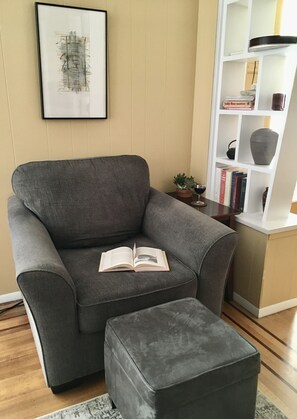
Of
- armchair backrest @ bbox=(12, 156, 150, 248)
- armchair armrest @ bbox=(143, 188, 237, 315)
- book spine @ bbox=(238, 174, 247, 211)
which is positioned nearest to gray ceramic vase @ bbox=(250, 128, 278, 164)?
book spine @ bbox=(238, 174, 247, 211)

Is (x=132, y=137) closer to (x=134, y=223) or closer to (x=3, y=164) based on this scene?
(x=134, y=223)

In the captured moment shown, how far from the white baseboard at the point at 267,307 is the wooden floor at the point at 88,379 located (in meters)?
0.03

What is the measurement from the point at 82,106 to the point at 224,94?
0.95 m

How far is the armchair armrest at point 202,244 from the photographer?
1.69m

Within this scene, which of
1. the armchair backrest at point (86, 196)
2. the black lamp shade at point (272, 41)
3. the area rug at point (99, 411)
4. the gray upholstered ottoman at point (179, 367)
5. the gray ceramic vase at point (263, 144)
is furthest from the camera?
the gray ceramic vase at point (263, 144)

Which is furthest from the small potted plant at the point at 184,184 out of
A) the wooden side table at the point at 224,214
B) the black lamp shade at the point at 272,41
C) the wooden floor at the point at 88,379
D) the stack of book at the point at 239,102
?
the black lamp shade at the point at 272,41

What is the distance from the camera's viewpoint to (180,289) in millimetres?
1655

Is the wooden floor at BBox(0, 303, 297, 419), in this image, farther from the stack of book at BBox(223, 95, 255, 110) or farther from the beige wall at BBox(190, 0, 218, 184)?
the stack of book at BBox(223, 95, 255, 110)

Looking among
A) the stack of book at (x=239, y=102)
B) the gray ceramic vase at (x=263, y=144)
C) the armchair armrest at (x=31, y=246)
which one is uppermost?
the stack of book at (x=239, y=102)

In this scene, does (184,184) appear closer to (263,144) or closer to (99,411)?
(263,144)

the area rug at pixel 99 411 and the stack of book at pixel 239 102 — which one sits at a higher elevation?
the stack of book at pixel 239 102

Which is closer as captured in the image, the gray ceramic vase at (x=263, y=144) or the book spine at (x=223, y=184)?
Answer: the gray ceramic vase at (x=263, y=144)

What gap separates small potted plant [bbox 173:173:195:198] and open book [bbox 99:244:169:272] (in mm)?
683

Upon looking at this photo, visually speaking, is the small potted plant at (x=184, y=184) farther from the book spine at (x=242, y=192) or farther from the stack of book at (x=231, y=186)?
the book spine at (x=242, y=192)
